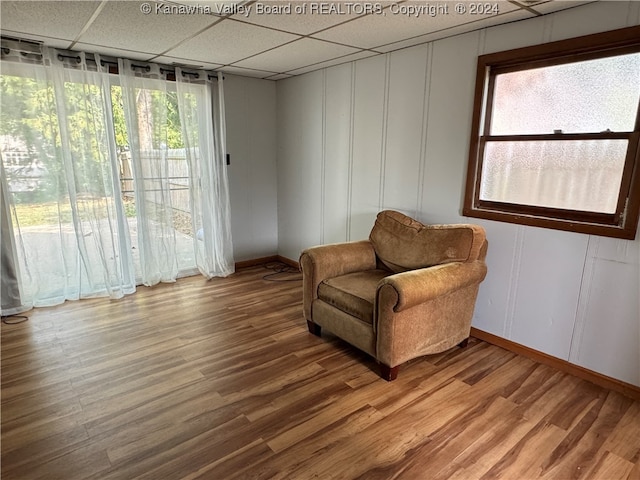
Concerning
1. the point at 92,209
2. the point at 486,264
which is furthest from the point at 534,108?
the point at 92,209

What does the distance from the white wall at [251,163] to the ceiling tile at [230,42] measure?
890mm

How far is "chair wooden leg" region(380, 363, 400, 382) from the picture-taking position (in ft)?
7.74

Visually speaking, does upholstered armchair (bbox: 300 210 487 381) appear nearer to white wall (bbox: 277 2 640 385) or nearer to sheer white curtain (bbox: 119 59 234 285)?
white wall (bbox: 277 2 640 385)

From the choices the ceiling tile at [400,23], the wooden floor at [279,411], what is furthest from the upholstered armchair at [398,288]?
the ceiling tile at [400,23]

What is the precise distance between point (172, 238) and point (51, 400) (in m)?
2.08

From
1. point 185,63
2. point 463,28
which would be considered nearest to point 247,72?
point 185,63

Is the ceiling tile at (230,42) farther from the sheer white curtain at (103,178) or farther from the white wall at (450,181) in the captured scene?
the white wall at (450,181)

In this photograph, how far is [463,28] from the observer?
8.62 ft

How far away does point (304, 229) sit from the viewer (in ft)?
15.0

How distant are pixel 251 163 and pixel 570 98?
325 centimetres

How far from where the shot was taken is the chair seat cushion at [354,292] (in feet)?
8.13

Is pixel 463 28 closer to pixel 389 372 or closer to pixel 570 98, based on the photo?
pixel 570 98

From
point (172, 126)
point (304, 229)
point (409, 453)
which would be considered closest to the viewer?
point (409, 453)

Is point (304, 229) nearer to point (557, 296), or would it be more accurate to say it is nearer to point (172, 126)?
point (172, 126)
